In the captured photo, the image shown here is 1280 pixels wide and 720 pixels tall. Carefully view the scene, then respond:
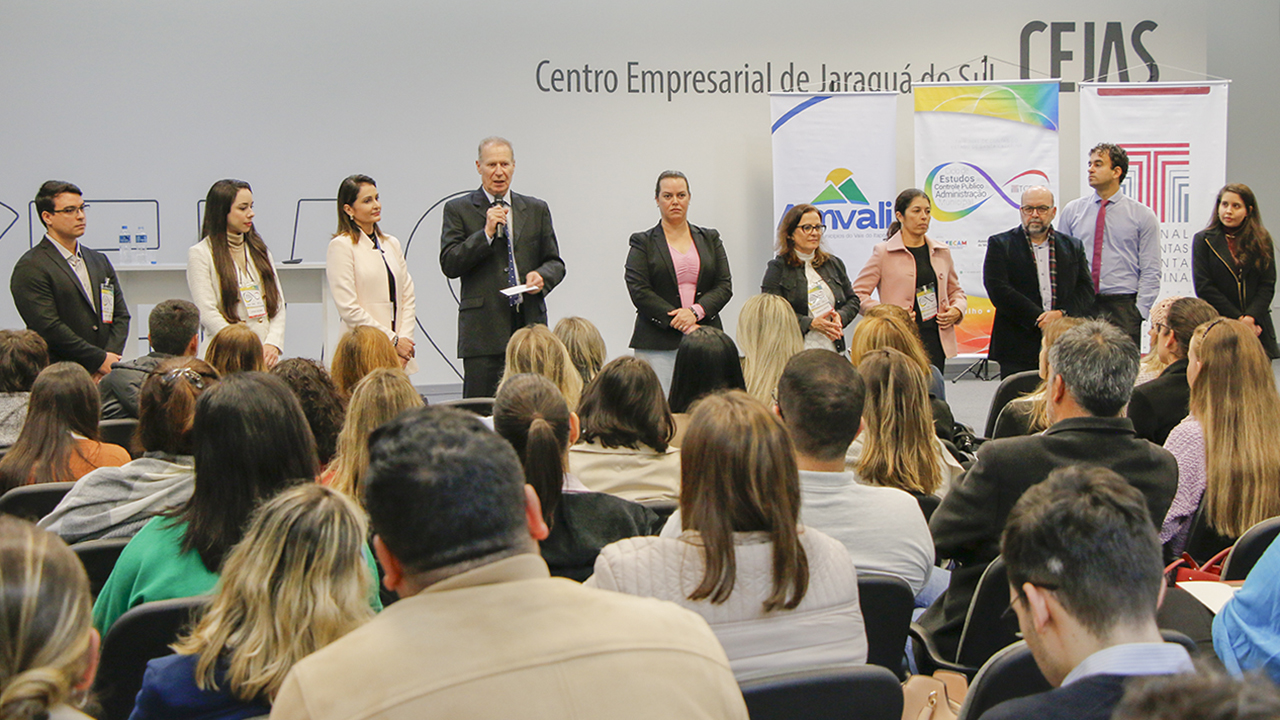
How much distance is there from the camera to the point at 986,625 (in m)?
2.21

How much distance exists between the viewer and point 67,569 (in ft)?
3.97

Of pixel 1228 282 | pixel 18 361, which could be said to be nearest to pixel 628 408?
pixel 18 361

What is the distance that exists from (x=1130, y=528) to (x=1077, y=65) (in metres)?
8.10

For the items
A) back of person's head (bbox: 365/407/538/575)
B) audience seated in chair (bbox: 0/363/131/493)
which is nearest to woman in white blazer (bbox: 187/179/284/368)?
audience seated in chair (bbox: 0/363/131/493)

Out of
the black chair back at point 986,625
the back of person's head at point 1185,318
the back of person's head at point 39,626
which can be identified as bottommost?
the black chair back at point 986,625

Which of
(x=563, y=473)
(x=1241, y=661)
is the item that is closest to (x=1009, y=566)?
(x=1241, y=661)

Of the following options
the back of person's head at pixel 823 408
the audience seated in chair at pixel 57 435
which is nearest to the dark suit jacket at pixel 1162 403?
the back of person's head at pixel 823 408

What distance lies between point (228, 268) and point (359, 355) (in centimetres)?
→ 143

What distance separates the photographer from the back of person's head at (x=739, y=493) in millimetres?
1688

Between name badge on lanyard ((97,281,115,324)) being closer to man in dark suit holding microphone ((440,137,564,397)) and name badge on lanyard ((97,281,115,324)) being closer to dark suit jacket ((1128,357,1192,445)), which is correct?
A: man in dark suit holding microphone ((440,137,564,397))

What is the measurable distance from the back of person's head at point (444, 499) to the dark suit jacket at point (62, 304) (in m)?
4.17

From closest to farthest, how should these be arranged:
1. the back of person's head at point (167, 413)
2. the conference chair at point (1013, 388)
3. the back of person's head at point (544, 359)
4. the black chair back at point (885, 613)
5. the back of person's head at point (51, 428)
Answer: the black chair back at point (885, 613), the back of person's head at point (167, 413), the back of person's head at point (51, 428), the back of person's head at point (544, 359), the conference chair at point (1013, 388)

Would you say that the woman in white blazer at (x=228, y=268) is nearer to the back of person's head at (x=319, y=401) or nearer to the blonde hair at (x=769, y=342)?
the back of person's head at (x=319, y=401)

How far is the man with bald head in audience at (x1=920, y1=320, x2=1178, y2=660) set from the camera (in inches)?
89.6
